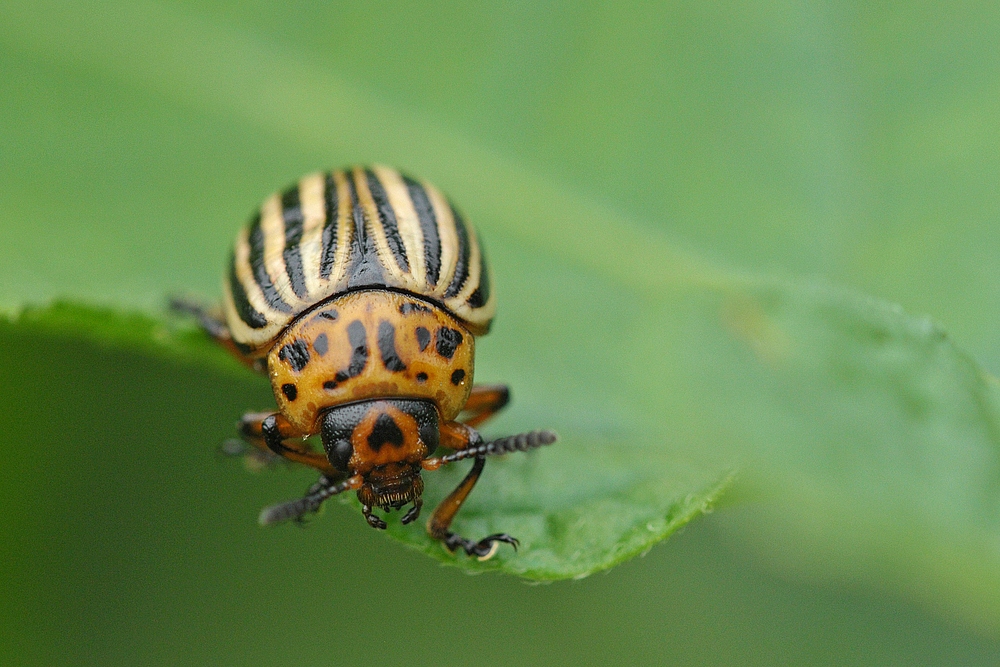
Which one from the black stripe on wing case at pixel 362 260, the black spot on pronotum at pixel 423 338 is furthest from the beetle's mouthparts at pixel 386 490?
the black stripe on wing case at pixel 362 260

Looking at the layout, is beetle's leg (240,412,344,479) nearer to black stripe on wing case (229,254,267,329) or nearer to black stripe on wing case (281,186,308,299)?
black stripe on wing case (229,254,267,329)

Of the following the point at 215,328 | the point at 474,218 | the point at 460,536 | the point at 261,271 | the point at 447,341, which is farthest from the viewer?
the point at 474,218

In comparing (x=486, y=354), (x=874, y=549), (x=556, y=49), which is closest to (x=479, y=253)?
(x=486, y=354)

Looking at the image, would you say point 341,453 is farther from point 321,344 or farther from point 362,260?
point 362,260

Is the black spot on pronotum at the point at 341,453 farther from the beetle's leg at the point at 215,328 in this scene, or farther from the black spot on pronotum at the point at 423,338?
the beetle's leg at the point at 215,328

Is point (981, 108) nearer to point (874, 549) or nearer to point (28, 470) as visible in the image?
point (874, 549)

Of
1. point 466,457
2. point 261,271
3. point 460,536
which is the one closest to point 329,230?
point 261,271
